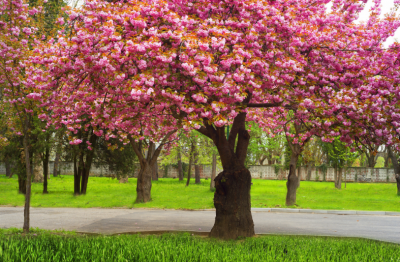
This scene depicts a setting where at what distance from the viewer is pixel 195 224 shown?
12.2 meters

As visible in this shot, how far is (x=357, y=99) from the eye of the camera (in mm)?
7883

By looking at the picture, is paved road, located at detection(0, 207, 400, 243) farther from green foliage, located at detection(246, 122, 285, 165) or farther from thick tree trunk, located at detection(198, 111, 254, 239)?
green foliage, located at detection(246, 122, 285, 165)

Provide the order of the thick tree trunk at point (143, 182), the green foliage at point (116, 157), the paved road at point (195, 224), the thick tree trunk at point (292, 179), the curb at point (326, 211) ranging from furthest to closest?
1. the green foliage at point (116, 157)
2. the thick tree trunk at point (143, 182)
3. the thick tree trunk at point (292, 179)
4. the curb at point (326, 211)
5. the paved road at point (195, 224)

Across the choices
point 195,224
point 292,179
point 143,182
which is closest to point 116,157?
point 143,182

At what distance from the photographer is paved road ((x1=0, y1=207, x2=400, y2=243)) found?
10.8 metres

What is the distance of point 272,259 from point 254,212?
1157 centimetres

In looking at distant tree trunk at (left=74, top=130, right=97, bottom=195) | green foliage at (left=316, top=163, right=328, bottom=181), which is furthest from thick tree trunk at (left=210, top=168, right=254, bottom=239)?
green foliage at (left=316, top=163, right=328, bottom=181)

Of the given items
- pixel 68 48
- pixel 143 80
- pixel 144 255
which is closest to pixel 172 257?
pixel 144 255

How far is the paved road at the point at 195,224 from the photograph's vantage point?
425 inches

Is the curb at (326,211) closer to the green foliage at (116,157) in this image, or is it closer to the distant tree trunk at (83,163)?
the green foliage at (116,157)

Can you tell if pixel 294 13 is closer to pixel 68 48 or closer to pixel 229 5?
pixel 229 5

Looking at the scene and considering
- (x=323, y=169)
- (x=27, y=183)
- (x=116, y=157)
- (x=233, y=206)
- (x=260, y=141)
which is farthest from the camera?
(x=323, y=169)

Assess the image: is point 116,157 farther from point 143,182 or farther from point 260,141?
point 260,141

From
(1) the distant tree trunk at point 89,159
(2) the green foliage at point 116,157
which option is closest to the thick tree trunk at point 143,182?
(1) the distant tree trunk at point 89,159
